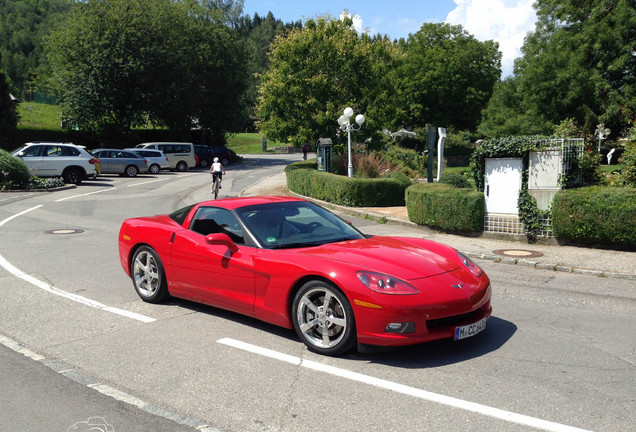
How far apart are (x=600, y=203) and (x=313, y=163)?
17701 mm

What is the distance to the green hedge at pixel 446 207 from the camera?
1281 cm

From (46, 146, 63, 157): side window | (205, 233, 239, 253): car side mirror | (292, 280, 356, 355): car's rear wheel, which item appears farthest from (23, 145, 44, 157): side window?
(292, 280, 356, 355): car's rear wheel

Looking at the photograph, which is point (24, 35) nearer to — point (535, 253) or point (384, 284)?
point (535, 253)

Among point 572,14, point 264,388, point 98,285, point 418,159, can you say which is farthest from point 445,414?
point 572,14

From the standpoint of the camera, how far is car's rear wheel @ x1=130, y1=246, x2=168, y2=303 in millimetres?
6961

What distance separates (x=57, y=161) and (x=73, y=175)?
97 cm

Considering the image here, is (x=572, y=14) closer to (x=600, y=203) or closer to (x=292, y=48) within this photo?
(x=292, y=48)

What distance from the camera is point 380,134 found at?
29109 mm

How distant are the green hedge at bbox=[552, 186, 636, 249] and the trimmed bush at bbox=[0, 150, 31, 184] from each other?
2152 cm

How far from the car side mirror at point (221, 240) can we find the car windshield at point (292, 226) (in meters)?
0.26

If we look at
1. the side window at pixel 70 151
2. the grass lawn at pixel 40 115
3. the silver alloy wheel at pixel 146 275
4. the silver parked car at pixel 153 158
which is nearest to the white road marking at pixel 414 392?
the silver alloy wheel at pixel 146 275

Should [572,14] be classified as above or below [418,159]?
above

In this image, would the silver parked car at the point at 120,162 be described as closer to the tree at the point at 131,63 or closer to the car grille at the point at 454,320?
the tree at the point at 131,63

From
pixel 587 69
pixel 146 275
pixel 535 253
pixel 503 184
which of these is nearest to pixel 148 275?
pixel 146 275
